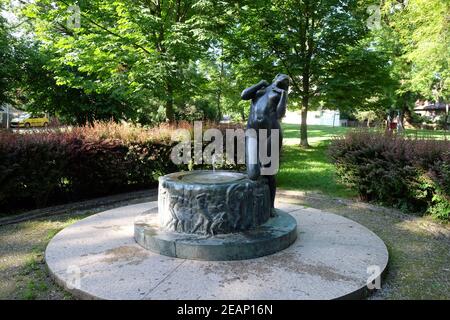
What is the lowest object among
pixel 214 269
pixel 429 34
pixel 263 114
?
pixel 214 269

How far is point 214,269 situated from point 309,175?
23.1ft

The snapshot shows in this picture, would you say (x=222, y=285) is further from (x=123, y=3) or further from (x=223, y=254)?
(x=123, y=3)

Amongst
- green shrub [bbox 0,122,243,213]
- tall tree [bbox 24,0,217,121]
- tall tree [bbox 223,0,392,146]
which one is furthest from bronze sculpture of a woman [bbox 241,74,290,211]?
tall tree [bbox 223,0,392,146]

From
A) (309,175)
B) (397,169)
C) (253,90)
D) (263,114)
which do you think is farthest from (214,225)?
(309,175)

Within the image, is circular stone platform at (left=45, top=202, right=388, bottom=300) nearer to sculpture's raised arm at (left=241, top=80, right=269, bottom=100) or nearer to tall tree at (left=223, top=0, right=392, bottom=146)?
sculpture's raised arm at (left=241, top=80, right=269, bottom=100)

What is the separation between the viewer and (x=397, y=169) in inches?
255

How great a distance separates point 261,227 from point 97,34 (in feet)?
30.0

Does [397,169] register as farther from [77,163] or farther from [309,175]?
[77,163]

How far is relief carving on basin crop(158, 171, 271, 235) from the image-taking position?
14.8 feet

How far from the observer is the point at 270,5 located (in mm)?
13633

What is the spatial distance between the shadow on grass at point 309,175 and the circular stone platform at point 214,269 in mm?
3703

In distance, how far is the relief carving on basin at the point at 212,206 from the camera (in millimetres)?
4508

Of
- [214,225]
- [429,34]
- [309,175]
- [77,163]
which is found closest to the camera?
[214,225]

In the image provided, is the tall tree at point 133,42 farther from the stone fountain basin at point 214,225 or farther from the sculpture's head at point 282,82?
the stone fountain basin at point 214,225
